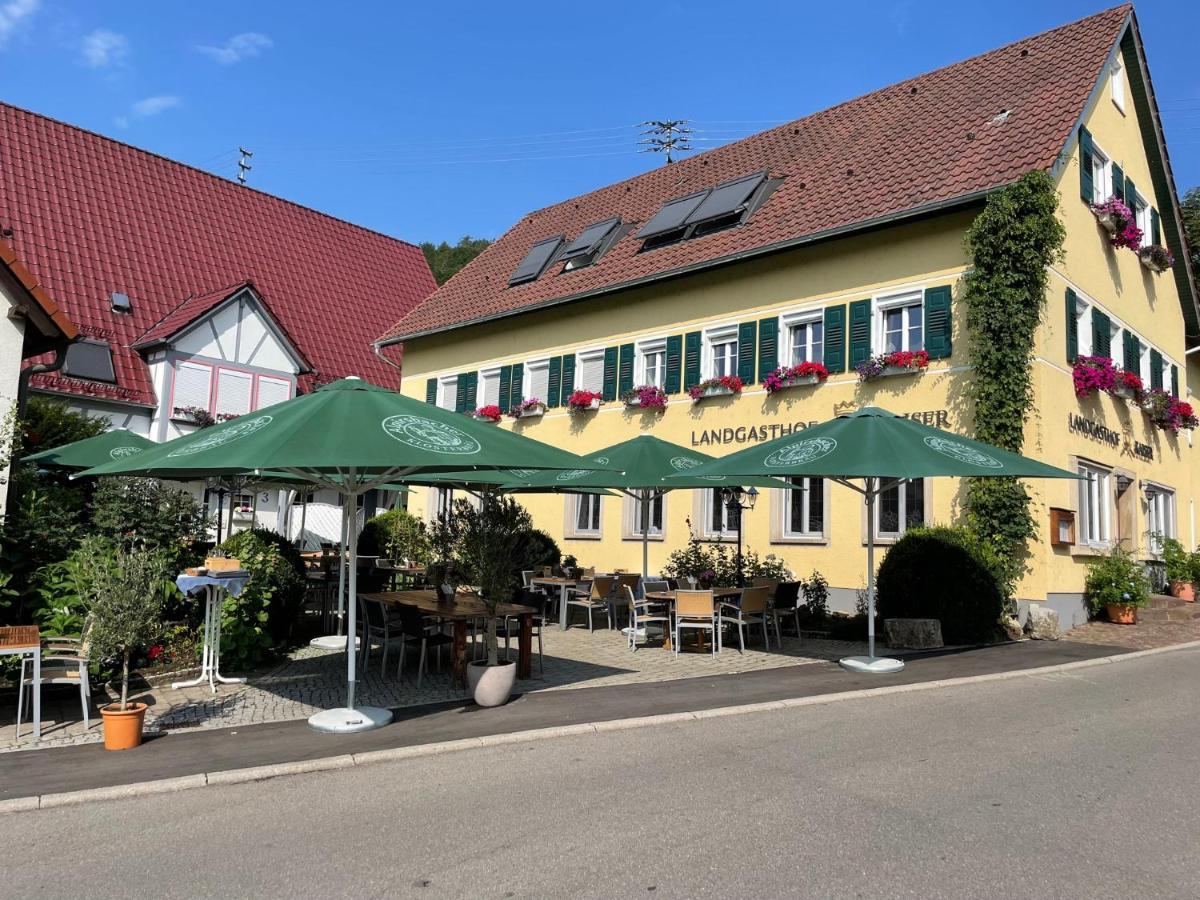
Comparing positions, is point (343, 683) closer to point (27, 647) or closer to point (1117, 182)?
point (27, 647)

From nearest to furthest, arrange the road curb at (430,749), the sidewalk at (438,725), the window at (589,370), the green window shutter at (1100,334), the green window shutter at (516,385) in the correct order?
the road curb at (430,749) → the sidewalk at (438,725) → the green window shutter at (1100,334) → the window at (589,370) → the green window shutter at (516,385)

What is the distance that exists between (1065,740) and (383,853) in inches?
192

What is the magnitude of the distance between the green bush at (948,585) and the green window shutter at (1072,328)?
4.01 m

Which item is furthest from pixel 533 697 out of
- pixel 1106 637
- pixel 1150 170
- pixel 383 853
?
pixel 1150 170

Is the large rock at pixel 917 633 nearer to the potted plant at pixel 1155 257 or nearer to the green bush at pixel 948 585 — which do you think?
the green bush at pixel 948 585

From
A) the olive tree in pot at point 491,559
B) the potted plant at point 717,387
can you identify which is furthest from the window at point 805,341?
the olive tree in pot at point 491,559

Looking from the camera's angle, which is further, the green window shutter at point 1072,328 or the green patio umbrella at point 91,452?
the green window shutter at point 1072,328

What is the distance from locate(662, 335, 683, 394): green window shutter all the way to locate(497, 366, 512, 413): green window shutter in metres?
4.63

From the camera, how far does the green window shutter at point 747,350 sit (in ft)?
55.5

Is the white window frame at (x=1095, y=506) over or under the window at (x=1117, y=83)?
under

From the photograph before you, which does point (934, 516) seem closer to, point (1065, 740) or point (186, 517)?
point (1065, 740)

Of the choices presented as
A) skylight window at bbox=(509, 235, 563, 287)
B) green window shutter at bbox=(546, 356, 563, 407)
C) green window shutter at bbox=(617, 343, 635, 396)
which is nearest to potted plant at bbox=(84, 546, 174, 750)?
green window shutter at bbox=(617, 343, 635, 396)

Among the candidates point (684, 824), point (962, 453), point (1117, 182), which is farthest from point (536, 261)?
point (684, 824)

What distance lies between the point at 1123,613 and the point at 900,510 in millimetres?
3886
